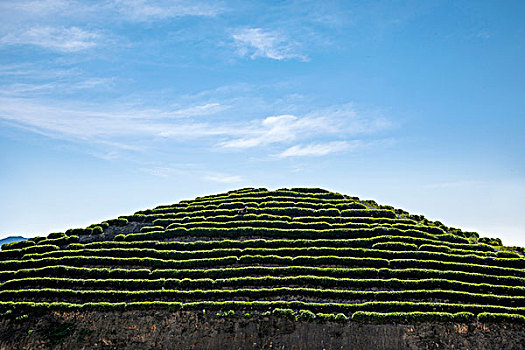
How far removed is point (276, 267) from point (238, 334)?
9.99m

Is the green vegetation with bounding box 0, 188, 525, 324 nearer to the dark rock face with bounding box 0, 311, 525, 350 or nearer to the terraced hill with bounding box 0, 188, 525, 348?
the terraced hill with bounding box 0, 188, 525, 348

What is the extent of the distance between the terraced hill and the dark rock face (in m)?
0.89

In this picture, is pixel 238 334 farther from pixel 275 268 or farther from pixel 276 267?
pixel 276 267

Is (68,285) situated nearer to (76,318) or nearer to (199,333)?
(76,318)

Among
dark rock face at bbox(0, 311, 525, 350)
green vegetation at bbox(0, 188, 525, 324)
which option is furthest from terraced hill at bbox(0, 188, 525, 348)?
dark rock face at bbox(0, 311, 525, 350)

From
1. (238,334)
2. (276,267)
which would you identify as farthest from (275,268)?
(238,334)

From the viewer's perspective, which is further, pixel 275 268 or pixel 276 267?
pixel 276 267

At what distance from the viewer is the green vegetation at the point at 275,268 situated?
115ft

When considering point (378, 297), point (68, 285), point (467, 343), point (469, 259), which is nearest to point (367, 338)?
point (378, 297)

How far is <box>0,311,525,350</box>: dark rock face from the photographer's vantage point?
104 feet

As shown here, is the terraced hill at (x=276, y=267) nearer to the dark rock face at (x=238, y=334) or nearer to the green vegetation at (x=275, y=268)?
the green vegetation at (x=275, y=268)

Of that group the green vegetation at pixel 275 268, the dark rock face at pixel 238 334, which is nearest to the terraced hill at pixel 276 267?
the green vegetation at pixel 275 268

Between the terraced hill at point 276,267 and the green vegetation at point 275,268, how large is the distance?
12 cm

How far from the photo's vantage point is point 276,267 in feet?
135
